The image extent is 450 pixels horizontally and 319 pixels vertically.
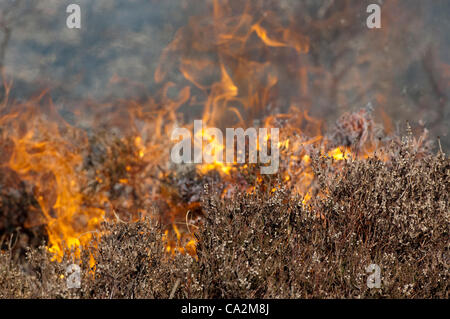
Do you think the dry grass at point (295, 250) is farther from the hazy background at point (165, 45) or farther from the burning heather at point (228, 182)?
the hazy background at point (165, 45)

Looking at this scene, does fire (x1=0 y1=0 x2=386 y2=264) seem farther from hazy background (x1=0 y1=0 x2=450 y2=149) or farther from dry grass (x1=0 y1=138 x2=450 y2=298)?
dry grass (x1=0 y1=138 x2=450 y2=298)

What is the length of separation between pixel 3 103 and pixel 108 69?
220cm


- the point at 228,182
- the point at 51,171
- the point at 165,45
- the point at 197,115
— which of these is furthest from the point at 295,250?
the point at 165,45

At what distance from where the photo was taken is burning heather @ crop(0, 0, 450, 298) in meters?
3.01

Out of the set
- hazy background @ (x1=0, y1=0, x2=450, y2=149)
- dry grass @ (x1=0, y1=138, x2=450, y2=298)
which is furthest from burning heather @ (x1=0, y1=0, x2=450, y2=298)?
hazy background @ (x1=0, y1=0, x2=450, y2=149)

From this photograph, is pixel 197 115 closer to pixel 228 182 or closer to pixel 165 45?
pixel 165 45

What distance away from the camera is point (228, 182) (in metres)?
6.33

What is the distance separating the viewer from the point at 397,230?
3248 mm

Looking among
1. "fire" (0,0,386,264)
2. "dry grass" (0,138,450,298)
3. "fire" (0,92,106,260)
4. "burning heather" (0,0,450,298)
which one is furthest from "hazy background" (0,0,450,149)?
"dry grass" (0,138,450,298)

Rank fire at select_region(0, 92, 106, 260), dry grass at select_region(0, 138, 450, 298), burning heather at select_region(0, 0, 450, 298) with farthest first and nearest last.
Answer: fire at select_region(0, 92, 106, 260) → burning heather at select_region(0, 0, 450, 298) → dry grass at select_region(0, 138, 450, 298)

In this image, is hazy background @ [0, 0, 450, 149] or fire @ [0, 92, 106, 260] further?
hazy background @ [0, 0, 450, 149]

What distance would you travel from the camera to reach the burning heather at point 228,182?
301cm

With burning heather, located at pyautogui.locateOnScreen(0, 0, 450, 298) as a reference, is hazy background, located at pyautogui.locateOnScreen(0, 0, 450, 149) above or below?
above

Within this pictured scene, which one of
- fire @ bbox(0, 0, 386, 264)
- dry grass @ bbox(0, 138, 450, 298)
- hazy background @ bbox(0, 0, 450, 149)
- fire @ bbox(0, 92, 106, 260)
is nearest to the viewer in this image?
dry grass @ bbox(0, 138, 450, 298)
